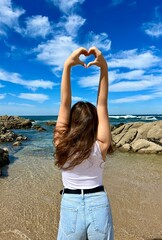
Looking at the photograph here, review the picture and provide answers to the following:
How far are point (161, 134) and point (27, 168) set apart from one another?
9.46 metres

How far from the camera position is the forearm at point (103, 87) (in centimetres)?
249

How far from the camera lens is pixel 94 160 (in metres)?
2.29

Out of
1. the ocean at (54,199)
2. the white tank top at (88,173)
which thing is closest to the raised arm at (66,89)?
the white tank top at (88,173)

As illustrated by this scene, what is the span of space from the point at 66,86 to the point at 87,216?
1187 mm

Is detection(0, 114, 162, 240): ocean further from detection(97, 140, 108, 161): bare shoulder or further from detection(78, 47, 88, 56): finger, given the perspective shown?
detection(78, 47, 88, 56): finger

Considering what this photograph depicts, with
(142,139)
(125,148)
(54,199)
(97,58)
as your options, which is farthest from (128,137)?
(97,58)

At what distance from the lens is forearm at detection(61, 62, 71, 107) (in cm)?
243

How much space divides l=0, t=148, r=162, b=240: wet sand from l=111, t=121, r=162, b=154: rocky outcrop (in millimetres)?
3840

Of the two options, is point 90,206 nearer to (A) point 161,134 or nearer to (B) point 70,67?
(B) point 70,67

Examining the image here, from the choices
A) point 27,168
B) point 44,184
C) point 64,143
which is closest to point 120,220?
point 44,184

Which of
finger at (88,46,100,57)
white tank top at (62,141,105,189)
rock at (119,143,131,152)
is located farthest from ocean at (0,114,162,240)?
rock at (119,143,131,152)

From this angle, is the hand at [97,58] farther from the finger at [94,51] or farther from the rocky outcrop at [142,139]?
the rocky outcrop at [142,139]

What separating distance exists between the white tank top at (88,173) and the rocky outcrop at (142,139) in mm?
13349

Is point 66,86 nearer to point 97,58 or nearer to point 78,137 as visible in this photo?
point 97,58
